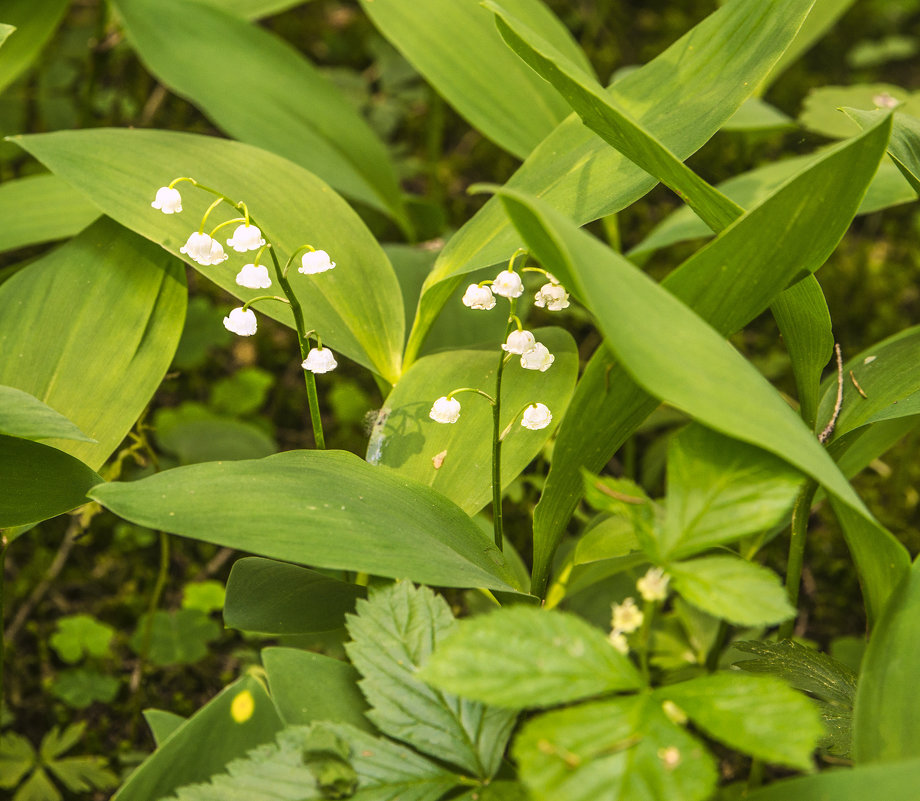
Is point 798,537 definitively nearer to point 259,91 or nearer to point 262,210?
point 262,210

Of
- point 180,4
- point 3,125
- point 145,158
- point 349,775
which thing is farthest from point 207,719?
point 3,125

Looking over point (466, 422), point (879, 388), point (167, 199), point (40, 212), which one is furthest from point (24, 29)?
point (879, 388)

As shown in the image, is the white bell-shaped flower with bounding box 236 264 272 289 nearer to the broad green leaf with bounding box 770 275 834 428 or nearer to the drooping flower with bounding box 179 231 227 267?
the drooping flower with bounding box 179 231 227 267

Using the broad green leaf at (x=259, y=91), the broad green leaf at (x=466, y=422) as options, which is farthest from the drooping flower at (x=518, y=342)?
the broad green leaf at (x=259, y=91)

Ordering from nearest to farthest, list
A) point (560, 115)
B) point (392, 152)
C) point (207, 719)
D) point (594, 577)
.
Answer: point (207, 719), point (594, 577), point (560, 115), point (392, 152)

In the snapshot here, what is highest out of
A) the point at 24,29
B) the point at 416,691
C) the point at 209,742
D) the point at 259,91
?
the point at 24,29

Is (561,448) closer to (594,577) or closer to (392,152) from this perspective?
(594,577)
